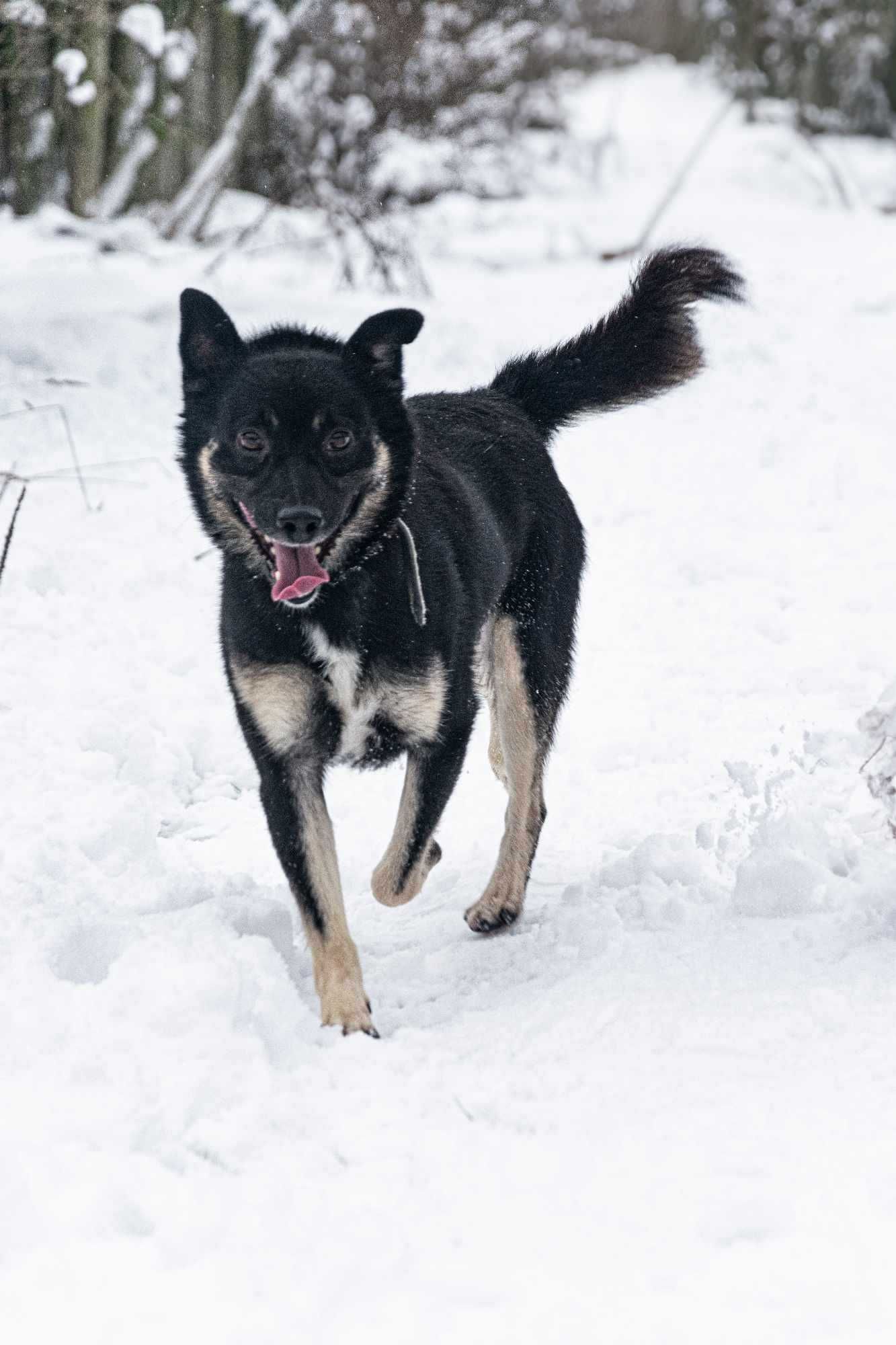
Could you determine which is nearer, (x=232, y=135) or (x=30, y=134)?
(x=30, y=134)

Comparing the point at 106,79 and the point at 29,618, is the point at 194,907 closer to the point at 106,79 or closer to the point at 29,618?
the point at 29,618

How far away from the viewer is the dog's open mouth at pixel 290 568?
3.75m

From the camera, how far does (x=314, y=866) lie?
390 cm

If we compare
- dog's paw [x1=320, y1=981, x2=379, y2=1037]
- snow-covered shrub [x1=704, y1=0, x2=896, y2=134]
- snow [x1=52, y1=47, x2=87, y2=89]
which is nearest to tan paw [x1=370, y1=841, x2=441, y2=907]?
dog's paw [x1=320, y1=981, x2=379, y2=1037]

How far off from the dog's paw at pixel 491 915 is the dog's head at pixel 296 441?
1.18 m

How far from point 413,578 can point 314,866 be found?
77 cm

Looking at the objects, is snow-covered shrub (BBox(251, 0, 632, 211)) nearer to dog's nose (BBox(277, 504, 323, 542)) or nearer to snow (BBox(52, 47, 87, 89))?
snow (BBox(52, 47, 87, 89))

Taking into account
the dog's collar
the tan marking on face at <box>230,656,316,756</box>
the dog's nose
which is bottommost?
the tan marking on face at <box>230,656,316,756</box>

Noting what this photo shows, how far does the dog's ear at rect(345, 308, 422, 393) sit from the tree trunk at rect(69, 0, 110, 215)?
5431 mm

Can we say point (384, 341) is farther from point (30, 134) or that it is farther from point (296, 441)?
point (30, 134)

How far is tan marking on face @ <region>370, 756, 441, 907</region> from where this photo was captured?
13.6 ft

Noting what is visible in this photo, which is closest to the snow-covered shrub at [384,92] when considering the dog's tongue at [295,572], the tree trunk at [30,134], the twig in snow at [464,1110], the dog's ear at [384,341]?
the tree trunk at [30,134]

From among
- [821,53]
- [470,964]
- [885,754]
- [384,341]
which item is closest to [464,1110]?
[470,964]

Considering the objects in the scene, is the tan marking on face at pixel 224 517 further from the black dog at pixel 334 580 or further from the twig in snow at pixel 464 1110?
the twig in snow at pixel 464 1110
